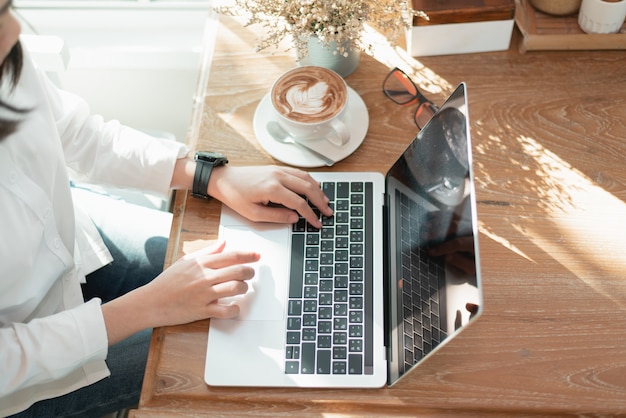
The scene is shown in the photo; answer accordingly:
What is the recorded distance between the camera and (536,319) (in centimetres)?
95

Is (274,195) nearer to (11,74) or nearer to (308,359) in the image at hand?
(308,359)

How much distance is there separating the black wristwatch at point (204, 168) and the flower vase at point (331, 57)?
240mm

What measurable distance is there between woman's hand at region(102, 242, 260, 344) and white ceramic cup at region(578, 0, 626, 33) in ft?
2.48

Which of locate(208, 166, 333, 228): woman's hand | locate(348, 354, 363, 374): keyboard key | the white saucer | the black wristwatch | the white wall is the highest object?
the white wall

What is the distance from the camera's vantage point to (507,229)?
103 cm

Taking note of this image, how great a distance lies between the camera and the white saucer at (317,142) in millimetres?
1117

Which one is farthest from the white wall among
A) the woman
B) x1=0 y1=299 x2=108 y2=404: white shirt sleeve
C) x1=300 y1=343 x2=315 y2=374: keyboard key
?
x1=300 y1=343 x2=315 y2=374: keyboard key

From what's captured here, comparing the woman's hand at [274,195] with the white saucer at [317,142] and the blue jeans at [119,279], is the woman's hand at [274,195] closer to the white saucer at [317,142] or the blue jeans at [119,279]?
the white saucer at [317,142]

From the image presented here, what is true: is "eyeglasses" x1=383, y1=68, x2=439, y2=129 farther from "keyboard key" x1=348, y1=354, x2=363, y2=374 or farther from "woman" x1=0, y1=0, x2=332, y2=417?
"keyboard key" x1=348, y1=354, x2=363, y2=374

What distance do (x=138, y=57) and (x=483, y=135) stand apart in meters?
1.10

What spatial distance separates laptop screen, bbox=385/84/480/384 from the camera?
31.0 inches

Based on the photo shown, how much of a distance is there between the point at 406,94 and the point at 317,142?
199 mm

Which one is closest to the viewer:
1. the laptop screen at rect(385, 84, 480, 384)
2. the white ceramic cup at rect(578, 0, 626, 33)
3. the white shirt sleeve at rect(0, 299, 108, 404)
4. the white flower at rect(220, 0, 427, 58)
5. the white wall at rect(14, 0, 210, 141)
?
the laptop screen at rect(385, 84, 480, 384)

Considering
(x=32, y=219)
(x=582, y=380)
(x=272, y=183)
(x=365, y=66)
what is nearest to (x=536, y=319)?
(x=582, y=380)
